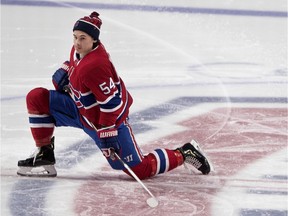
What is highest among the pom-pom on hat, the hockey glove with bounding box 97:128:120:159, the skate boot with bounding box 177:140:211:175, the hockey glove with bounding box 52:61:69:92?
the pom-pom on hat

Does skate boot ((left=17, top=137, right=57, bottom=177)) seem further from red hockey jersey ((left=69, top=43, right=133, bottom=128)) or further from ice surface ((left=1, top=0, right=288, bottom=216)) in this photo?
red hockey jersey ((left=69, top=43, right=133, bottom=128))

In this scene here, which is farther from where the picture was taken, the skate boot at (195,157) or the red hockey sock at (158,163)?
the skate boot at (195,157)

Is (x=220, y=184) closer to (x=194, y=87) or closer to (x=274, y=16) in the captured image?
(x=194, y=87)

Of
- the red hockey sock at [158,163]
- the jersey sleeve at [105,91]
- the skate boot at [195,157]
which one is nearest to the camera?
the jersey sleeve at [105,91]

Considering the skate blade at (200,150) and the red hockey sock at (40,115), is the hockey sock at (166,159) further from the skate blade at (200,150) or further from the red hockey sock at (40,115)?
the red hockey sock at (40,115)

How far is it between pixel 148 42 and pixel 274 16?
950 mm

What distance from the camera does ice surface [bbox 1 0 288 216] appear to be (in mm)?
3926

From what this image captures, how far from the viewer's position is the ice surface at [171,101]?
393 centimetres

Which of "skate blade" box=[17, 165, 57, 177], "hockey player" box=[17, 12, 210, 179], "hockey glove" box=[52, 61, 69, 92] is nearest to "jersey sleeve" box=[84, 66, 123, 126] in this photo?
"hockey player" box=[17, 12, 210, 179]

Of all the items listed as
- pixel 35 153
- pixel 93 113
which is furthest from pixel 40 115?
pixel 93 113

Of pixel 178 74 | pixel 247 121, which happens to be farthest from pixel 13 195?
pixel 178 74

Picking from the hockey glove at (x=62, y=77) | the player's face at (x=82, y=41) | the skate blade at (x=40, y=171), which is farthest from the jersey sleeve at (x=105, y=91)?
the skate blade at (x=40, y=171)

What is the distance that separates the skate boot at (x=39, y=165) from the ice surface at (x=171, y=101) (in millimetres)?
50

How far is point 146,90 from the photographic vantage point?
5.44 meters
